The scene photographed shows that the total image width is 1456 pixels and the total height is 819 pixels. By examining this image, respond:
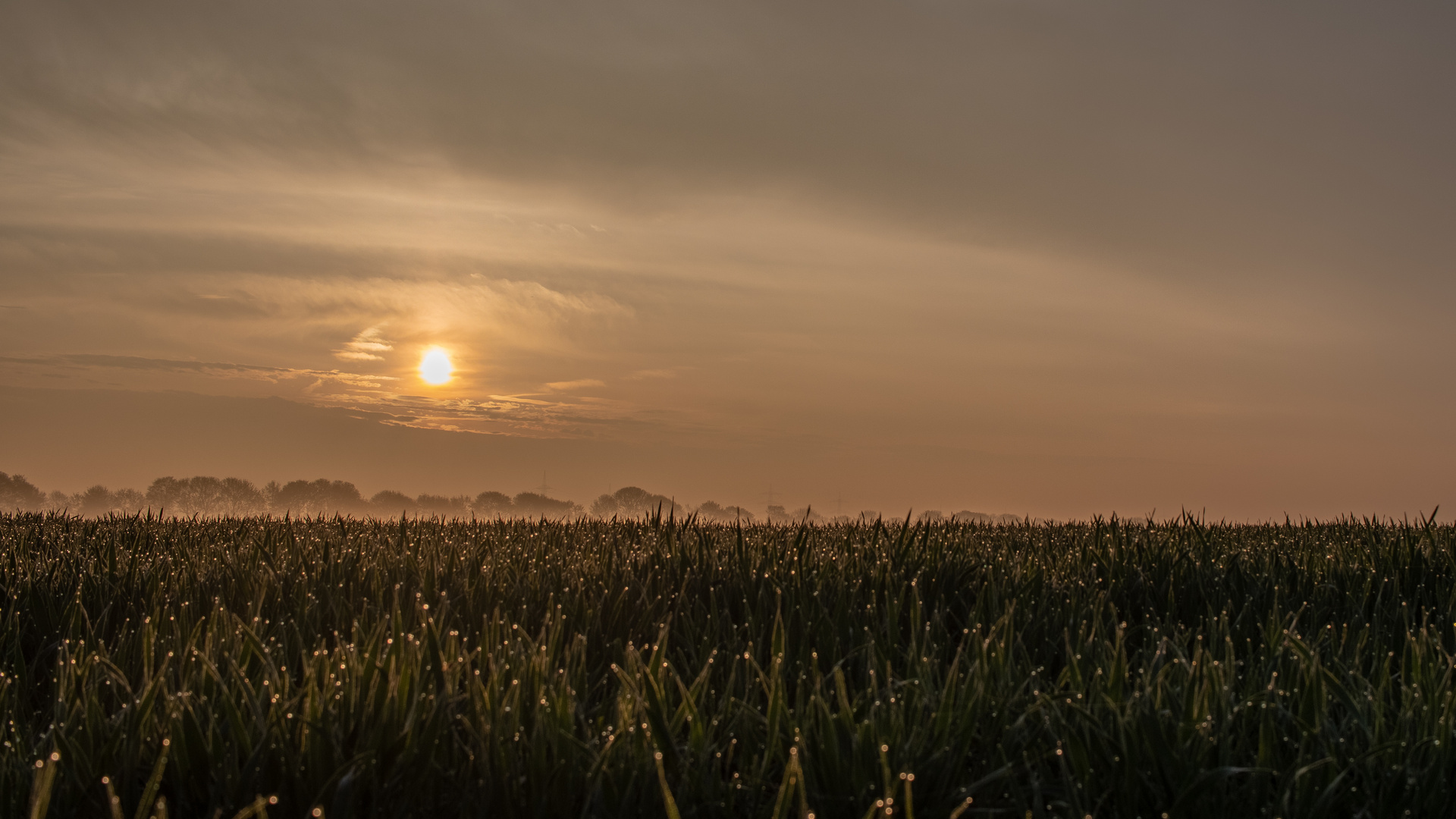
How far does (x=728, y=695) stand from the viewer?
2.39 meters

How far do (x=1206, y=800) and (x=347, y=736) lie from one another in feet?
6.23

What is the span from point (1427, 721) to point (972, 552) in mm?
2676

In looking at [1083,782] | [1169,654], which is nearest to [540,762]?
[1083,782]

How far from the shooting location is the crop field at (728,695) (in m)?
2.02

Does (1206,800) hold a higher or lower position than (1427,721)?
lower

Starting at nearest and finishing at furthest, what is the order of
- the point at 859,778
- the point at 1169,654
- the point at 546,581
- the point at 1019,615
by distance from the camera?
1. the point at 859,778
2. the point at 1169,654
3. the point at 1019,615
4. the point at 546,581

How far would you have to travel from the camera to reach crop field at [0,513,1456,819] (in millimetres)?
2018

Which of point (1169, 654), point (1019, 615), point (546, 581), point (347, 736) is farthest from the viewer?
point (546, 581)

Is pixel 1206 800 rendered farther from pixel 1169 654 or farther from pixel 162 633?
pixel 162 633

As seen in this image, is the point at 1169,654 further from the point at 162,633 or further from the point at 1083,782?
the point at 162,633

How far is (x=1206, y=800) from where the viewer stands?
79.2 inches

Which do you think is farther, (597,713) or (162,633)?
(162,633)

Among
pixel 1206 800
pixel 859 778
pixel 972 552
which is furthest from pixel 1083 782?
pixel 972 552

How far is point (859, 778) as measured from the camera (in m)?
1.98
